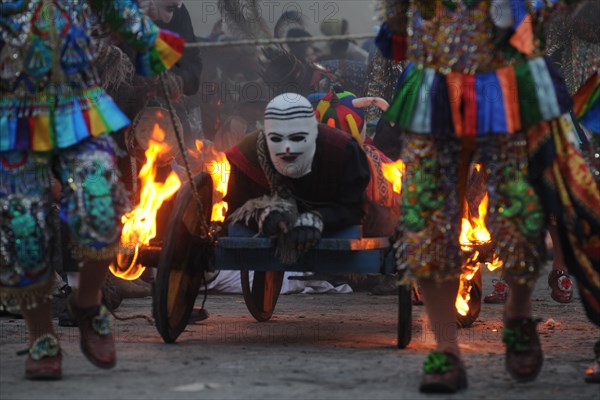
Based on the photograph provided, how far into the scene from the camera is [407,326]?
5.69 metres

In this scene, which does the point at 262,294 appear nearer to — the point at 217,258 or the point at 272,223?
the point at 217,258

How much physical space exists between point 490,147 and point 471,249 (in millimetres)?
1742

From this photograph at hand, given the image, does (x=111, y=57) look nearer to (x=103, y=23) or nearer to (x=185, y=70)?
(x=185, y=70)

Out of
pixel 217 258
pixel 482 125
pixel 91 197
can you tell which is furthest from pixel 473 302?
pixel 91 197

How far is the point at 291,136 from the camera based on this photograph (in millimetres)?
6016

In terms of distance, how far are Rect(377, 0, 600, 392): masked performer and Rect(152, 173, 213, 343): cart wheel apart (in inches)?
56.6

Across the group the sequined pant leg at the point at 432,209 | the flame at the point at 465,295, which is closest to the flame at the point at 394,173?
the flame at the point at 465,295

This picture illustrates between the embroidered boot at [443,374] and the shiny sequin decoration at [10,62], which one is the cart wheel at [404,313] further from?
the shiny sequin decoration at [10,62]

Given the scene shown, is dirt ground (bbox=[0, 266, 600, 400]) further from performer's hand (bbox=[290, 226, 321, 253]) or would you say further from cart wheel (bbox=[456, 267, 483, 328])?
performer's hand (bbox=[290, 226, 321, 253])

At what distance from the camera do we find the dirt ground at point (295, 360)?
4.53m

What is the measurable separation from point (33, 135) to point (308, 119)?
167cm

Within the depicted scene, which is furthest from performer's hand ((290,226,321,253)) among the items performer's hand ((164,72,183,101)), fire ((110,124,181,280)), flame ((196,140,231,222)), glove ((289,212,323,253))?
performer's hand ((164,72,183,101))

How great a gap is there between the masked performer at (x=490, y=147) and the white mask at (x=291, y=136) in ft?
4.40

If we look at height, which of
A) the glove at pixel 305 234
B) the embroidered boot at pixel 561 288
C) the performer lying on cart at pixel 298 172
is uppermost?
the performer lying on cart at pixel 298 172
